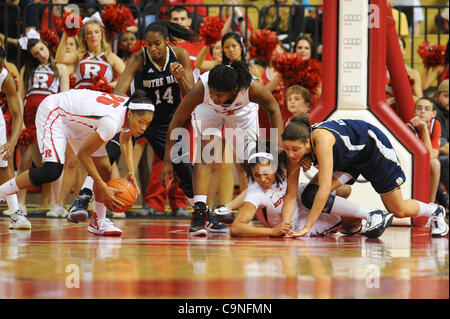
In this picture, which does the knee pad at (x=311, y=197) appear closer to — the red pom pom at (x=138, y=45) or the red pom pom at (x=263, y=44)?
the red pom pom at (x=263, y=44)

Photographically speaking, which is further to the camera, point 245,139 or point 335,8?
point 335,8

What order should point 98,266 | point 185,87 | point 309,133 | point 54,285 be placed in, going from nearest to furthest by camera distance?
point 54,285, point 98,266, point 309,133, point 185,87

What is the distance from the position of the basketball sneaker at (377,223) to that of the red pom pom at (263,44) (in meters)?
3.04

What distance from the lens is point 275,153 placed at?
18.4 ft

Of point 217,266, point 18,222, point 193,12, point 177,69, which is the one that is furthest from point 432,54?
point 217,266

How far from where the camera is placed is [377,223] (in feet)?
17.7

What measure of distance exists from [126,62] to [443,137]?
3.77 metres

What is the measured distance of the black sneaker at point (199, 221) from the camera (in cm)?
561

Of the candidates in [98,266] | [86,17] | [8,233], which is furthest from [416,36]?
[98,266]

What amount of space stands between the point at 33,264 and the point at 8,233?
1.93m

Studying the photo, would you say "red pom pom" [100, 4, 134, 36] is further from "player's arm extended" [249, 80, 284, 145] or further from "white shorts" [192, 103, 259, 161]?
"player's arm extended" [249, 80, 284, 145]

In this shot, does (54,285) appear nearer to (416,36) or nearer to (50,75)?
(50,75)

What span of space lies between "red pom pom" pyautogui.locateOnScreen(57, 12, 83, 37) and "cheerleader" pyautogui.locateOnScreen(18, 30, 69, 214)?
12.9 inches

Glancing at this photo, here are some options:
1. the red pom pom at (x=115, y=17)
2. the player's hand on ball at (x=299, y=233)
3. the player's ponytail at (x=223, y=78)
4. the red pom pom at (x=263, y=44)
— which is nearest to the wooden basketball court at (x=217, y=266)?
the player's hand on ball at (x=299, y=233)
